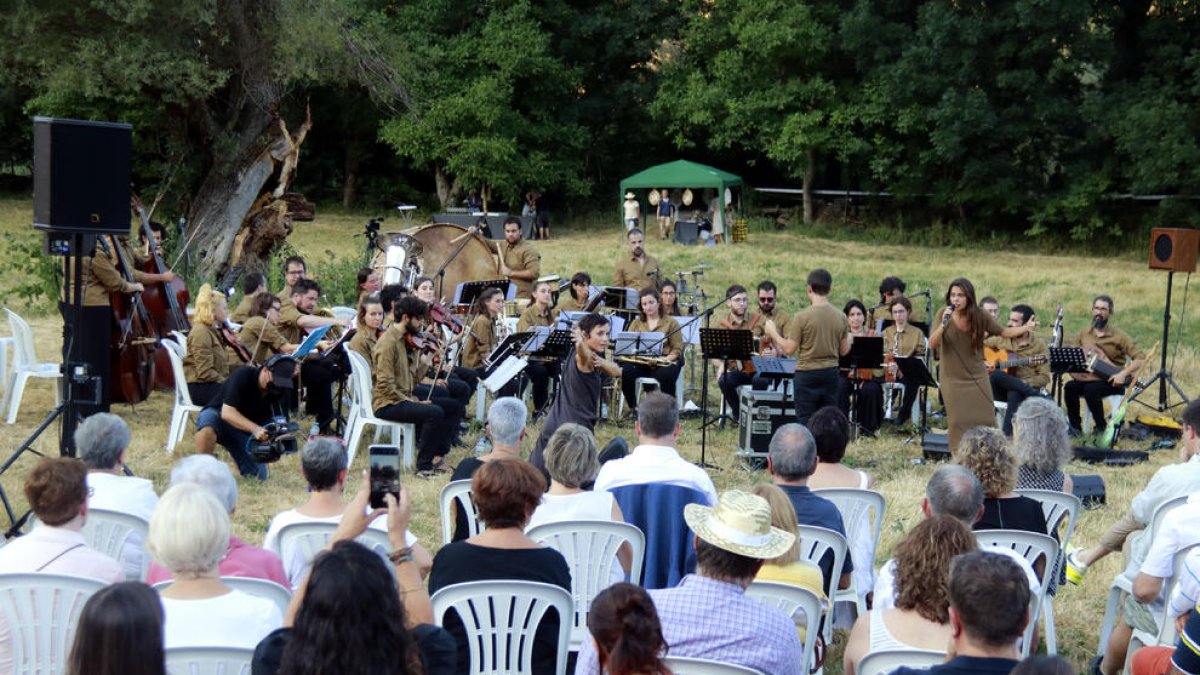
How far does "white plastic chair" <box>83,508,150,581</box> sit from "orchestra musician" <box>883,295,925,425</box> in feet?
27.8

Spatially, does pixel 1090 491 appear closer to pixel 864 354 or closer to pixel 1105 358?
pixel 864 354

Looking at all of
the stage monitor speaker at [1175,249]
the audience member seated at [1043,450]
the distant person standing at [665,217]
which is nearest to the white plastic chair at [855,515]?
the audience member seated at [1043,450]

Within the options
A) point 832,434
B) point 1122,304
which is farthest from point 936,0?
point 832,434

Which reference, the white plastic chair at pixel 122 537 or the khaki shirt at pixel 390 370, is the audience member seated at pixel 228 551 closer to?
the white plastic chair at pixel 122 537

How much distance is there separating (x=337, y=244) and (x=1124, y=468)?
22.5 metres

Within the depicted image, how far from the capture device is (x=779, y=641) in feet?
12.4

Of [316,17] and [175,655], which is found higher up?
[316,17]

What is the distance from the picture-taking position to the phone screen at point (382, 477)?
3910mm

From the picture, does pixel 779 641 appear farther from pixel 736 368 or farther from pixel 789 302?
pixel 789 302

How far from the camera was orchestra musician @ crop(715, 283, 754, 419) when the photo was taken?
12101 mm

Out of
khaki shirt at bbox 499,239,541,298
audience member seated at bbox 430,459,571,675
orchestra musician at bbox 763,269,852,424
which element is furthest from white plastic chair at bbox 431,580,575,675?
khaki shirt at bbox 499,239,541,298

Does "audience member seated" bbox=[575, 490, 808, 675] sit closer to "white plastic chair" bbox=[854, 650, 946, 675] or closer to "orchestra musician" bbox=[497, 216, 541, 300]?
"white plastic chair" bbox=[854, 650, 946, 675]

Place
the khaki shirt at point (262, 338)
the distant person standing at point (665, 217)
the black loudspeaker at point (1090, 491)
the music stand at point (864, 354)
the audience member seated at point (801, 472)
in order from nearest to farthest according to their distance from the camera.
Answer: the audience member seated at point (801, 472) → the black loudspeaker at point (1090, 491) → the khaki shirt at point (262, 338) → the music stand at point (864, 354) → the distant person standing at point (665, 217)

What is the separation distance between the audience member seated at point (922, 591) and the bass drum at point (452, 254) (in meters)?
12.7
